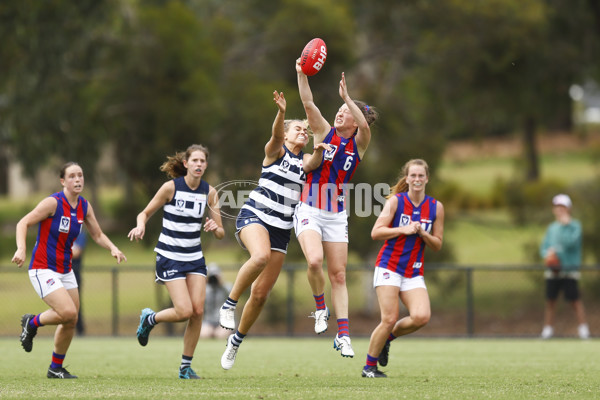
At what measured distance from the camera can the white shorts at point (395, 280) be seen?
25.7ft

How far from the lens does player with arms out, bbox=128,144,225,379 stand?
25.7 feet

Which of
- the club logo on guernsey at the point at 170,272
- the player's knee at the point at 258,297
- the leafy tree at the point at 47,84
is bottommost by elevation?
the player's knee at the point at 258,297

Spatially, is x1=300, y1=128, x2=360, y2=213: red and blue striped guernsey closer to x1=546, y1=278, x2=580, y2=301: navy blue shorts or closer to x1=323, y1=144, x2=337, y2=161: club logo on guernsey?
x1=323, y1=144, x2=337, y2=161: club logo on guernsey

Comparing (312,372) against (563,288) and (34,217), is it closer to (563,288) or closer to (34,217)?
(34,217)

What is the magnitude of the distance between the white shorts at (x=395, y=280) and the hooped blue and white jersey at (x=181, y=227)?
1635mm

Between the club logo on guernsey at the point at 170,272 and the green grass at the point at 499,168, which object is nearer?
the club logo on guernsey at the point at 170,272

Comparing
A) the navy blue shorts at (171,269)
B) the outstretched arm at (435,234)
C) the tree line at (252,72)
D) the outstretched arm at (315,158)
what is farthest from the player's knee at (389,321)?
the tree line at (252,72)

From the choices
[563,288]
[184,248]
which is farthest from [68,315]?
[563,288]

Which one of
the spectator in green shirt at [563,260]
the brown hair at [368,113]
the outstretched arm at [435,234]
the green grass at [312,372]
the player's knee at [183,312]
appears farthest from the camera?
the spectator in green shirt at [563,260]

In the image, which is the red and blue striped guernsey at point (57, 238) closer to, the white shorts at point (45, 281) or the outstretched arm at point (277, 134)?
the white shorts at point (45, 281)

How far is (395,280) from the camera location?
7.82 m

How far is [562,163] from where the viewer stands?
43938mm

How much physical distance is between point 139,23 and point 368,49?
6.10 meters

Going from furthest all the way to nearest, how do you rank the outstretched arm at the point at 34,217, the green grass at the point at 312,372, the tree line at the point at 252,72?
the tree line at the point at 252,72 < the outstretched arm at the point at 34,217 < the green grass at the point at 312,372
